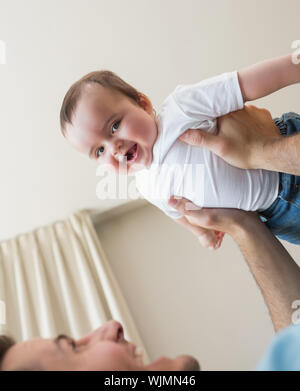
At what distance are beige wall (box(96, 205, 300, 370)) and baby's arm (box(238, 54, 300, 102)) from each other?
1.85m

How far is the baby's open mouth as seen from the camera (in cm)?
112

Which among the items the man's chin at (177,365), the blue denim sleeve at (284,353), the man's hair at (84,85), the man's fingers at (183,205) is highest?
the man's hair at (84,85)

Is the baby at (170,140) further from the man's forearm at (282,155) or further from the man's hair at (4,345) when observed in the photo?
the man's hair at (4,345)

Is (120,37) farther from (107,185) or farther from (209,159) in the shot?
(107,185)

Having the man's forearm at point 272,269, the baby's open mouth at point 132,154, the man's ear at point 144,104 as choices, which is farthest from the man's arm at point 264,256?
the man's ear at point 144,104

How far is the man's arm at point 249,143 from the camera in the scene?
924 millimetres

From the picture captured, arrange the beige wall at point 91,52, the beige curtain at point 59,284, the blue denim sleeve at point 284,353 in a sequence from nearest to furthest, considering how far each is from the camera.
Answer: the blue denim sleeve at point 284,353 → the beige wall at point 91,52 → the beige curtain at point 59,284

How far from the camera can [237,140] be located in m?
1.02

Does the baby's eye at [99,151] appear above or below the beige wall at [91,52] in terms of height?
below

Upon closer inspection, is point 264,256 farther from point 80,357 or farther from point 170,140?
point 80,357

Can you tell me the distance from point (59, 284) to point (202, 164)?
1.85m

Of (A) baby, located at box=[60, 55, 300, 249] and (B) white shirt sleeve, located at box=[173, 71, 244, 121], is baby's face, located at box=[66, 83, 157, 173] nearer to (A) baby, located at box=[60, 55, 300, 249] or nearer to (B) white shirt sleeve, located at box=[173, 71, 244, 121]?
(A) baby, located at box=[60, 55, 300, 249]

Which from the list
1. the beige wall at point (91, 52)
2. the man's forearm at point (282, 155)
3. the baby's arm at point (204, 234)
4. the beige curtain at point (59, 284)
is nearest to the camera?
the man's forearm at point (282, 155)

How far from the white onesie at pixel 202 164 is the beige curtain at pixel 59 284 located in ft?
4.93
